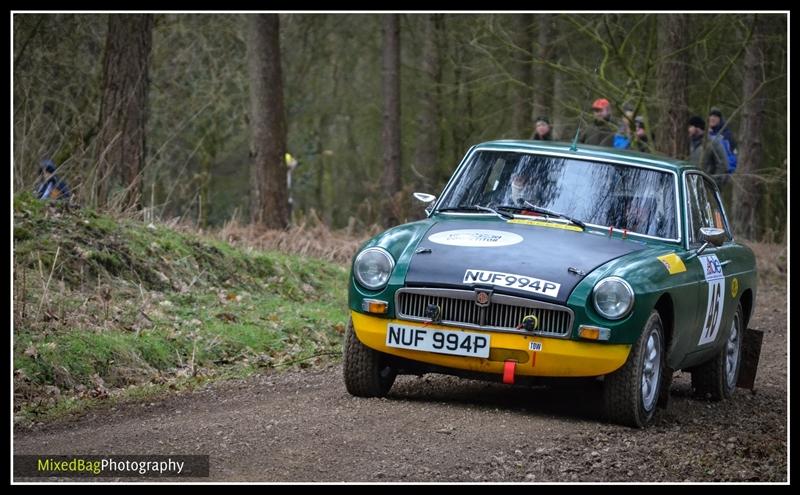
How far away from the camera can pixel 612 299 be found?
7250 mm

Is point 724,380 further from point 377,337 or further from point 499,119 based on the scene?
point 499,119

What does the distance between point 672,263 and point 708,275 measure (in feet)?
2.64

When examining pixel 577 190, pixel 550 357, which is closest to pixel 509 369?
pixel 550 357

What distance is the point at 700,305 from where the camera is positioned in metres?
8.45

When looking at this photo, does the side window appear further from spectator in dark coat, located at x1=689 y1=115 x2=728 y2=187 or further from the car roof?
spectator in dark coat, located at x1=689 y1=115 x2=728 y2=187

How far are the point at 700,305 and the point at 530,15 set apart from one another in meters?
19.2

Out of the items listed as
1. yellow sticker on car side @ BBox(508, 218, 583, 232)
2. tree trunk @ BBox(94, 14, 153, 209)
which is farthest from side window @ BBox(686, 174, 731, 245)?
tree trunk @ BBox(94, 14, 153, 209)

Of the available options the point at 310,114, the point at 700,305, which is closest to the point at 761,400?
the point at 700,305

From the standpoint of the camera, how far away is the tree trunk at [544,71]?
24734 millimetres

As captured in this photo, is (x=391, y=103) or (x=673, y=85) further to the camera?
(x=391, y=103)

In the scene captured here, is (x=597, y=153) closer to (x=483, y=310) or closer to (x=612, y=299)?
(x=612, y=299)

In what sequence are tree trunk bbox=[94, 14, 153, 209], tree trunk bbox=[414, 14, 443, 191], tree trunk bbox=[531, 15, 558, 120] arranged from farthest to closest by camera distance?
Answer: tree trunk bbox=[414, 14, 443, 191] → tree trunk bbox=[531, 15, 558, 120] → tree trunk bbox=[94, 14, 153, 209]

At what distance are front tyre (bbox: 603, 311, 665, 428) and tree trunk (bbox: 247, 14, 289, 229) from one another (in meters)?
11.7

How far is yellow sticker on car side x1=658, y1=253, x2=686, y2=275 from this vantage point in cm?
783
